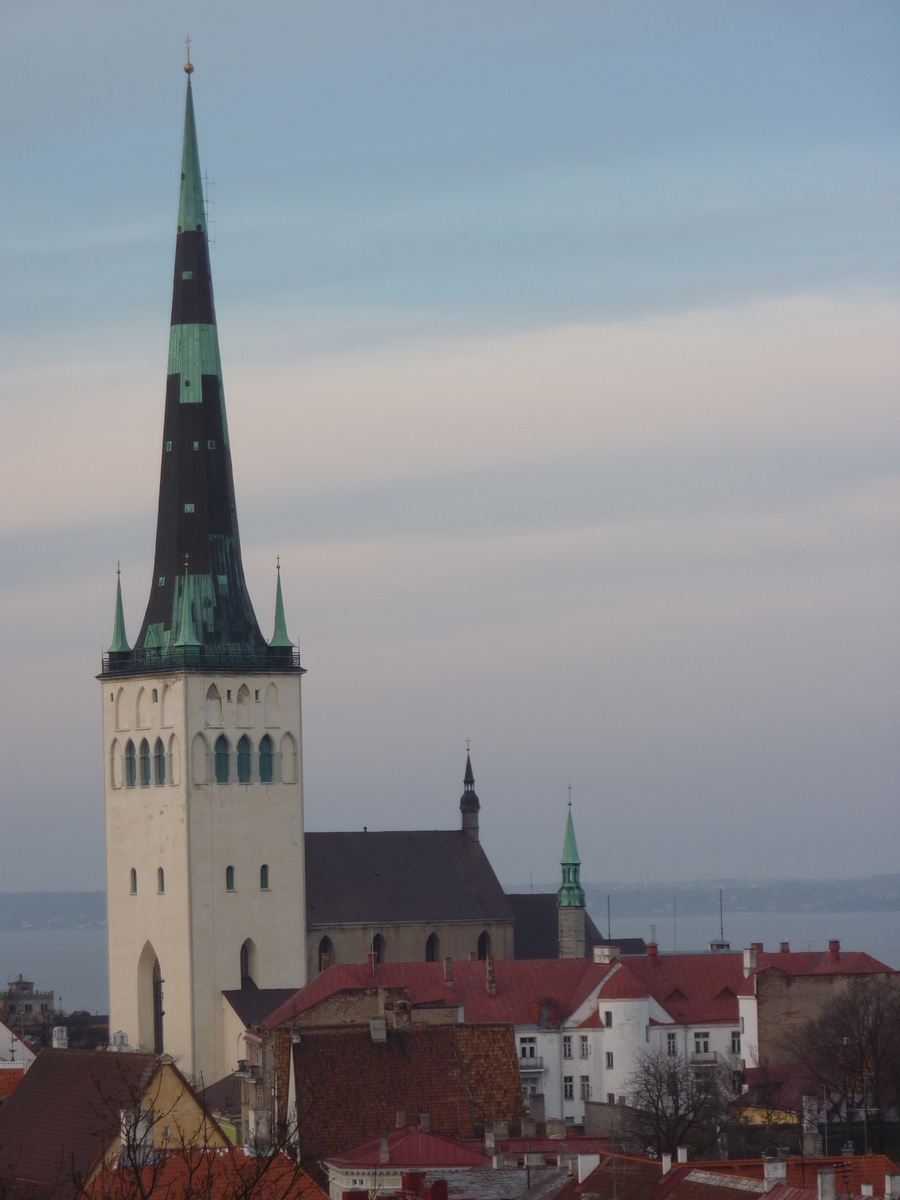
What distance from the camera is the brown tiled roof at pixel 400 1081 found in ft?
267

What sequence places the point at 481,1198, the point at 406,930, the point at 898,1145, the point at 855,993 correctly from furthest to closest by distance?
the point at 406,930 < the point at 855,993 < the point at 898,1145 < the point at 481,1198

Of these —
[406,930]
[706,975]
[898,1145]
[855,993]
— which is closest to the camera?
[898,1145]

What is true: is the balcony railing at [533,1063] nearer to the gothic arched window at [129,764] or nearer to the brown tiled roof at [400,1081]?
the brown tiled roof at [400,1081]

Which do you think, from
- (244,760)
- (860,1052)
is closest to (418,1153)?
(860,1052)

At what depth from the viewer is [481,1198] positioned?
69.3m

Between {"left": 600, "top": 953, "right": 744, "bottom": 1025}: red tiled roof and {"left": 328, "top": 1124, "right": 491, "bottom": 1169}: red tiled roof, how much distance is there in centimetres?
3260

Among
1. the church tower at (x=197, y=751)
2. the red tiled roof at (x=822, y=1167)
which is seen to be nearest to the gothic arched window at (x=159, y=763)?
the church tower at (x=197, y=751)

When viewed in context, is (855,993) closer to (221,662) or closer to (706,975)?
(706,975)

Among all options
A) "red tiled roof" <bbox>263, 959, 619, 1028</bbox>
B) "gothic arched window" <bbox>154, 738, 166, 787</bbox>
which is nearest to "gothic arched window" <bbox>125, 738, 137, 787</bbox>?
"gothic arched window" <bbox>154, 738, 166, 787</bbox>

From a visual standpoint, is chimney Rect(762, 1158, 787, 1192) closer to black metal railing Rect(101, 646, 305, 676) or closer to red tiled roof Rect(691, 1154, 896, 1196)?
red tiled roof Rect(691, 1154, 896, 1196)

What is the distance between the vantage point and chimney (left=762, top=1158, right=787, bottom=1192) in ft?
199

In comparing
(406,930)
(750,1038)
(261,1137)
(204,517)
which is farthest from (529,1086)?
(261,1137)

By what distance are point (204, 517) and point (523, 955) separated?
26471 mm

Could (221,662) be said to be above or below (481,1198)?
above
